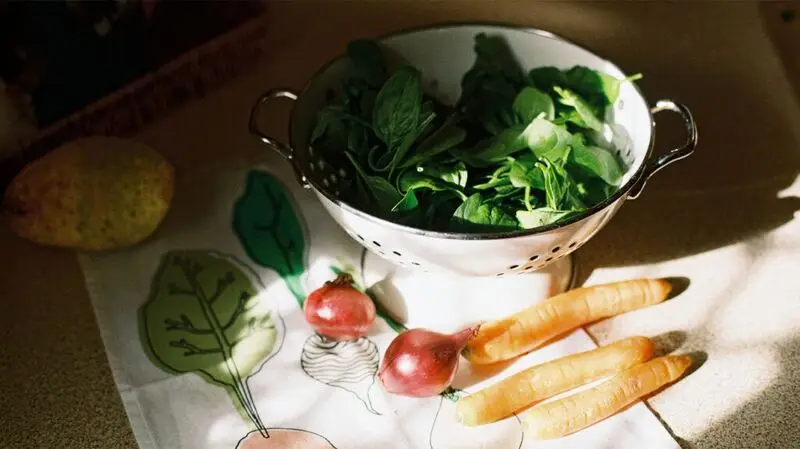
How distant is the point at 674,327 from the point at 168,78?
647 millimetres

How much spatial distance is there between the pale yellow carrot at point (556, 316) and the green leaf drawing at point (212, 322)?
7.9 inches

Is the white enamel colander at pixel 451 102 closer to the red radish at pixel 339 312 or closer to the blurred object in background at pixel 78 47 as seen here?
the red radish at pixel 339 312

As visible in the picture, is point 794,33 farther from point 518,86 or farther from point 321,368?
point 321,368

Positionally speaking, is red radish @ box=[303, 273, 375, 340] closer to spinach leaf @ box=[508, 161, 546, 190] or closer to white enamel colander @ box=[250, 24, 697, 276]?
white enamel colander @ box=[250, 24, 697, 276]

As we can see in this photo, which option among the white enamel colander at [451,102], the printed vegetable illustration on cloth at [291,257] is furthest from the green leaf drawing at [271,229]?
the white enamel colander at [451,102]

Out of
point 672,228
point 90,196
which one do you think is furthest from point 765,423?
point 90,196

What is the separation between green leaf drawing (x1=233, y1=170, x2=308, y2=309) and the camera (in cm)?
85

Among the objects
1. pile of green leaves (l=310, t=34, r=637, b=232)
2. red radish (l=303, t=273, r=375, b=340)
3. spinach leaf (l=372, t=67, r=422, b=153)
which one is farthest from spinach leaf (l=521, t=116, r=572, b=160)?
red radish (l=303, t=273, r=375, b=340)

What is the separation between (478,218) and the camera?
69 cm

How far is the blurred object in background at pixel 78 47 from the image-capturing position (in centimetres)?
87

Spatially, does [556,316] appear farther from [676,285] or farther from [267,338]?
[267,338]

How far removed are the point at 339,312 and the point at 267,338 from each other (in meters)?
0.08

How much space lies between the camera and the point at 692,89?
1.03 metres

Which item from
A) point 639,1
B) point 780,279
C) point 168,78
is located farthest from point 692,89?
point 168,78
